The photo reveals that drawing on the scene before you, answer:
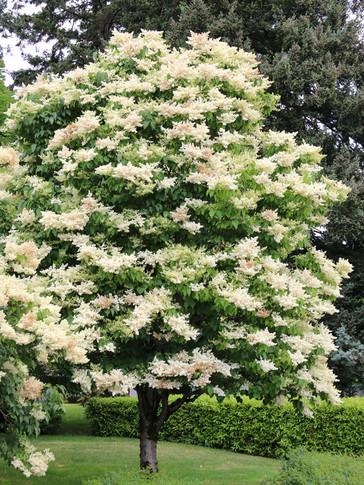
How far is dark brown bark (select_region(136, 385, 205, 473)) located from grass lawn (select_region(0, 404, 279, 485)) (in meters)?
1.27

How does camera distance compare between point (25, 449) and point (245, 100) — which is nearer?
point (25, 449)

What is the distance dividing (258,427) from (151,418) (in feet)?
16.8

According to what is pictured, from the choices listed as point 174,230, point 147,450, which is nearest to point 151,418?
point 147,450

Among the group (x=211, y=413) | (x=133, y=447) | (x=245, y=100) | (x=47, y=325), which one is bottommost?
(x=133, y=447)

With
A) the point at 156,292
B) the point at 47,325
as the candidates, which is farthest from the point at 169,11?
the point at 47,325

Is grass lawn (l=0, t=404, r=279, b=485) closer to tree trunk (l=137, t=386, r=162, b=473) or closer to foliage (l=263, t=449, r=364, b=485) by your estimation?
tree trunk (l=137, t=386, r=162, b=473)

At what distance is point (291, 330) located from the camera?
696 cm

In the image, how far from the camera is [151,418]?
874 cm

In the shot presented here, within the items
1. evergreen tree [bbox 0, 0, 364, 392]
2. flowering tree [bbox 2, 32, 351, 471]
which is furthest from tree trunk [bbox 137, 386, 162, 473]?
evergreen tree [bbox 0, 0, 364, 392]

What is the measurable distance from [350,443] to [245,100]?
26.2ft

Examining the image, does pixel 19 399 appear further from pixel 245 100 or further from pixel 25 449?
pixel 245 100

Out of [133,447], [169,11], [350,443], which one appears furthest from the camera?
[169,11]

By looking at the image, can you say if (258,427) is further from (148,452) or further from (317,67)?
(317,67)

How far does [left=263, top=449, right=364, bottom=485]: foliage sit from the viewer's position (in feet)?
19.6
